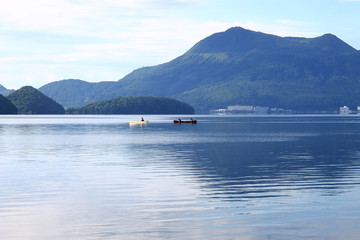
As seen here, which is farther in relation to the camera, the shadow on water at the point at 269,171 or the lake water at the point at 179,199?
the shadow on water at the point at 269,171

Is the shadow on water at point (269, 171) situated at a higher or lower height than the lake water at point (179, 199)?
lower

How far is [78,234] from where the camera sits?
26562mm

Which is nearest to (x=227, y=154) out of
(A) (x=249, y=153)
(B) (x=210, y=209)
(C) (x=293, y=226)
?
(A) (x=249, y=153)

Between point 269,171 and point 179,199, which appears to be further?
point 269,171

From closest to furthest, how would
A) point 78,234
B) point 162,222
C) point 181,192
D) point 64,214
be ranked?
1. point 78,234
2. point 162,222
3. point 64,214
4. point 181,192

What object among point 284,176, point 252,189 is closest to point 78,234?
point 252,189

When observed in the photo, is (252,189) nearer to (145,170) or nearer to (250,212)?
(250,212)

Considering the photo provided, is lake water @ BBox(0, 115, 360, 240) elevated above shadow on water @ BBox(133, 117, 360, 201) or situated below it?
above

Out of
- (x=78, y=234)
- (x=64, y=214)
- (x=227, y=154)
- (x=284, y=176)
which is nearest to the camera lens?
(x=78, y=234)

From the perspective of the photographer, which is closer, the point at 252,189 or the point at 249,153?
the point at 252,189

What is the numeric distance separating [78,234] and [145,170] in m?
29.7

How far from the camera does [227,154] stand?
79.2 meters

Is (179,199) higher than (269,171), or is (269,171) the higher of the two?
(179,199)

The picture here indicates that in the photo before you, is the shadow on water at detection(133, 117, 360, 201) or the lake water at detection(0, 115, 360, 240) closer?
the lake water at detection(0, 115, 360, 240)
